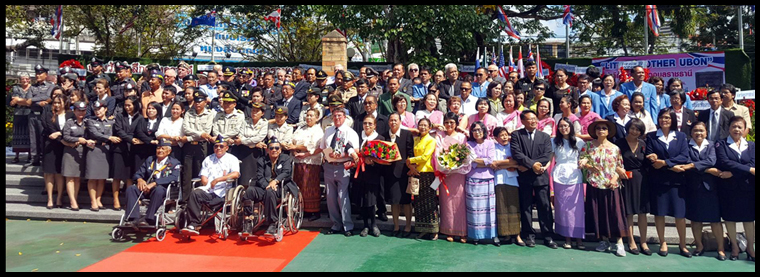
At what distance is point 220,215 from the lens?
6348mm

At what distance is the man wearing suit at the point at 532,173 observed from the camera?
5965 mm

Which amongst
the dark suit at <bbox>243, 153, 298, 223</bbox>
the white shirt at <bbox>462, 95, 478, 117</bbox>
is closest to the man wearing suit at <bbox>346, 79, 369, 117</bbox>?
the dark suit at <bbox>243, 153, 298, 223</bbox>

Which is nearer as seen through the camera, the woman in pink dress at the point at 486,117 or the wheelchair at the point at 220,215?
the wheelchair at the point at 220,215

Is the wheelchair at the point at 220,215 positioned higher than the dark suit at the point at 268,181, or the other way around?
the dark suit at the point at 268,181

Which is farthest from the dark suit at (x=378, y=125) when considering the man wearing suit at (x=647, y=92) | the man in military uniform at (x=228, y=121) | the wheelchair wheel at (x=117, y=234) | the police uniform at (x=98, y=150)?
the police uniform at (x=98, y=150)

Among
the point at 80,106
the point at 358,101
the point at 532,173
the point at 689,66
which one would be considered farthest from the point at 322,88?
the point at 689,66

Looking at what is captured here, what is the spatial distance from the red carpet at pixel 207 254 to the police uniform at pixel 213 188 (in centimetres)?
36

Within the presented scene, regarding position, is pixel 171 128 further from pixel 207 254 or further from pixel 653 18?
pixel 653 18

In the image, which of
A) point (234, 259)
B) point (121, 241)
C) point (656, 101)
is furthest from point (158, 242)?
point (656, 101)

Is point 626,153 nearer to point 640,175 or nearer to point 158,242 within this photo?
point 640,175

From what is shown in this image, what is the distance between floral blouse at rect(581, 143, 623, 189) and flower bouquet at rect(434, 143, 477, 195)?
135 centimetres

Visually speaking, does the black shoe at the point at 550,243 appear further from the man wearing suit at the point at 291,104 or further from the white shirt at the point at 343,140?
the man wearing suit at the point at 291,104

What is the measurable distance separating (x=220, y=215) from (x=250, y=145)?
1089 mm

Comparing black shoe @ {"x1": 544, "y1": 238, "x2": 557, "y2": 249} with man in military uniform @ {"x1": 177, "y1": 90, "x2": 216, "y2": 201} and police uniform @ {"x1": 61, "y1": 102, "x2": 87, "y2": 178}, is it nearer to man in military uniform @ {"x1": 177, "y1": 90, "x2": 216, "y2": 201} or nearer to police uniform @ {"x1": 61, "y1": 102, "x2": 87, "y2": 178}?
man in military uniform @ {"x1": 177, "y1": 90, "x2": 216, "y2": 201}
